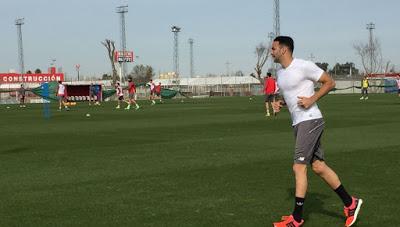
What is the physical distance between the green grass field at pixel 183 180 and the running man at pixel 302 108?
0.35 meters

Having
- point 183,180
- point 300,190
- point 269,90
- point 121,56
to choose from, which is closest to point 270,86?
point 269,90

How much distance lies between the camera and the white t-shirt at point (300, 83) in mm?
6465

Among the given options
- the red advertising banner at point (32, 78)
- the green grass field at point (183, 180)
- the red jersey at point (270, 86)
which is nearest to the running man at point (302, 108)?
the green grass field at point (183, 180)

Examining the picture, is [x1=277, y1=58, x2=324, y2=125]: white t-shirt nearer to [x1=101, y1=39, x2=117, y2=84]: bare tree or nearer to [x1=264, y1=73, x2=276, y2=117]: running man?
[x1=264, y1=73, x2=276, y2=117]: running man

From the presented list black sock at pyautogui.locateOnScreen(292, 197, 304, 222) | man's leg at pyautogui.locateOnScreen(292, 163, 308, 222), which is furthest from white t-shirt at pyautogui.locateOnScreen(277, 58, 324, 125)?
black sock at pyautogui.locateOnScreen(292, 197, 304, 222)

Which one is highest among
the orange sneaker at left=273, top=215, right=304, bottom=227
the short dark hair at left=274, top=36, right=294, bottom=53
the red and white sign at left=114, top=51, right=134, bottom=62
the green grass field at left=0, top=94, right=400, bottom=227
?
the red and white sign at left=114, top=51, right=134, bottom=62

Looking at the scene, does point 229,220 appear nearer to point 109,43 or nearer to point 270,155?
point 270,155

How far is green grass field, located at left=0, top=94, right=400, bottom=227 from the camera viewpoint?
7059 millimetres

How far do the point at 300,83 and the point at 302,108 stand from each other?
0.89 ft

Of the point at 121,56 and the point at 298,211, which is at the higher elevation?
the point at 121,56

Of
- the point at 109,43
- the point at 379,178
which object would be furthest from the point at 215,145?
the point at 109,43

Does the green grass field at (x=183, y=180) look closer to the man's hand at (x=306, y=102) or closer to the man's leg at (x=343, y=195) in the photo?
the man's leg at (x=343, y=195)

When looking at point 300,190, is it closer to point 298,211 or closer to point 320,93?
point 298,211

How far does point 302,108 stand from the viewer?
6.51 meters
